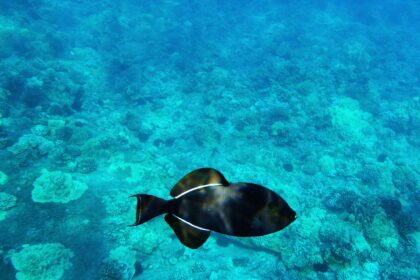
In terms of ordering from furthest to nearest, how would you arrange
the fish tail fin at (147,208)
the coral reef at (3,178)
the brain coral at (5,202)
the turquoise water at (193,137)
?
the coral reef at (3,178)
the turquoise water at (193,137)
the brain coral at (5,202)
the fish tail fin at (147,208)

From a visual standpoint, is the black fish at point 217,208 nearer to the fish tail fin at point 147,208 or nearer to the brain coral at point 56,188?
the fish tail fin at point 147,208

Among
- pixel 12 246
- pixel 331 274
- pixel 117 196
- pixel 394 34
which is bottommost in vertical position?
pixel 394 34

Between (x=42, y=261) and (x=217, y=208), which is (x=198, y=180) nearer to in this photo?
(x=217, y=208)

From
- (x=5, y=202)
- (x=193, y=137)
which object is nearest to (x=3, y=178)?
(x=5, y=202)

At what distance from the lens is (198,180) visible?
1.30 meters

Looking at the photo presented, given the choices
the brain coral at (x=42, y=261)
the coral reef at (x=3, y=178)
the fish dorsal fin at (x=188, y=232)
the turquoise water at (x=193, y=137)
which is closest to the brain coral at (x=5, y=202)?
the turquoise water at (x=193, y=137)

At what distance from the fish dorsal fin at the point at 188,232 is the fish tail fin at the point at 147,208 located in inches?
3.4

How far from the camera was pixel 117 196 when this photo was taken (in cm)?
1026

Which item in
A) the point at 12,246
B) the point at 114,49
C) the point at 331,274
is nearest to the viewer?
the point at 12,246

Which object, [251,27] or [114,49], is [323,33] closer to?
[251,27]

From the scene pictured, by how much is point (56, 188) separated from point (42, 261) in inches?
97.6

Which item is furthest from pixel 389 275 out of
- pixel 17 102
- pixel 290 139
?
pixel 17 102

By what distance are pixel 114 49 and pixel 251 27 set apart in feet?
50.9

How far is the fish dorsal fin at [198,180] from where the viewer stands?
4.22 ft
